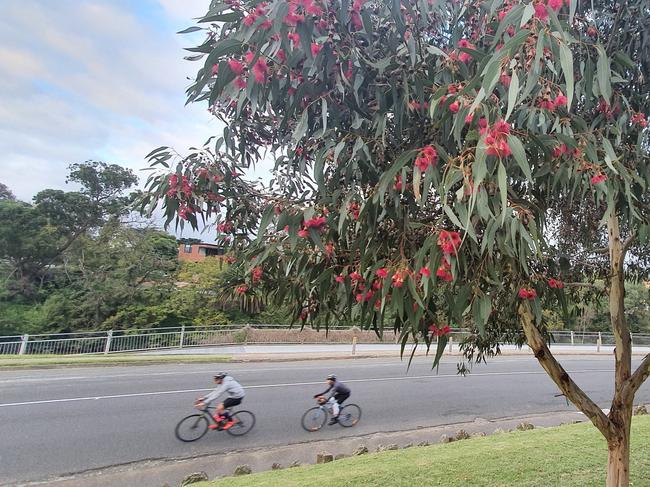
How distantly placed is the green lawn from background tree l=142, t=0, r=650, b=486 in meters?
2.77

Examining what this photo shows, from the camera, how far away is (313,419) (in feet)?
26.2

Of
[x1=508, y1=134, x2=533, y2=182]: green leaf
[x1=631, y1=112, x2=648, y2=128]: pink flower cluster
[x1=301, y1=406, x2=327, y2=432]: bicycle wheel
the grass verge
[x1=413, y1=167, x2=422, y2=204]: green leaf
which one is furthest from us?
the grass verge

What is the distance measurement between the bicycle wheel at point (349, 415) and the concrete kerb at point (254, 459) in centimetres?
67

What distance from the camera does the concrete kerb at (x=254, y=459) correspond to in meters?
5.57

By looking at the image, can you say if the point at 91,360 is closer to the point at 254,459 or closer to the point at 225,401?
the point at 225,401


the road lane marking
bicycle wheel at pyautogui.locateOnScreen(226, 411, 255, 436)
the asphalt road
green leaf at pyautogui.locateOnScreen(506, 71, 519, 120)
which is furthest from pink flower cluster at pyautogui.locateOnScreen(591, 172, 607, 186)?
the road lane marking

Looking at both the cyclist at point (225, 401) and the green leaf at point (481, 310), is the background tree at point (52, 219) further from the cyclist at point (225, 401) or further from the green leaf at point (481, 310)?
the green leaf at point (481, 310)

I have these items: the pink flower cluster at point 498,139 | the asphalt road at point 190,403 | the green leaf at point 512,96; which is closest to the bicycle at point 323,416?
the asphalt road at point 190,403

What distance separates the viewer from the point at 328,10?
1.63 metres

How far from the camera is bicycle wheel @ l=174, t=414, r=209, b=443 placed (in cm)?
719

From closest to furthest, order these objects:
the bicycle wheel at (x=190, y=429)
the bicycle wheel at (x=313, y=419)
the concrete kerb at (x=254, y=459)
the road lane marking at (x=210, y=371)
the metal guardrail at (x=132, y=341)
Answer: the concrete kerb at (x=254, y=459)
the bicycle wheel at (x=190, y=429)
the bicycle wheel at (x=313, y=419)
the road lane marking at (x=210, y=371)
the metal guardrail at (x=132, y=341)

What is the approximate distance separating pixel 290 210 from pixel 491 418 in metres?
8.70

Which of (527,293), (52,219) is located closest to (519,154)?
(527,293)

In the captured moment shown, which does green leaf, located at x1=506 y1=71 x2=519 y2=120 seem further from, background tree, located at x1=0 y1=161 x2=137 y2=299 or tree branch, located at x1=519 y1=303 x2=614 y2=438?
background tree, located at x1=0 y1=161 x2=137 y2=299
